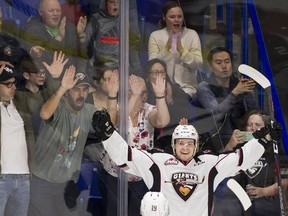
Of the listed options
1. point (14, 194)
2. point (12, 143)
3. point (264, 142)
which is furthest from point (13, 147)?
point (264, 142)

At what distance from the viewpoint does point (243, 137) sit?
20.4ft

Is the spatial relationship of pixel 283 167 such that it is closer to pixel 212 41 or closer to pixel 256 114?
pixel 256 114

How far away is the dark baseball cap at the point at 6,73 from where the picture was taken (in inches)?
234

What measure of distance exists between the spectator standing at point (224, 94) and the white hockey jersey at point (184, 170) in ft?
1.89

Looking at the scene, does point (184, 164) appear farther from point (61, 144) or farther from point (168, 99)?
point (61, 144)

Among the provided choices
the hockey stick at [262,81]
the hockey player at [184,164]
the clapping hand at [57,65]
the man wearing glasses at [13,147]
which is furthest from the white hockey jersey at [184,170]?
the clapping hand at [57,65]

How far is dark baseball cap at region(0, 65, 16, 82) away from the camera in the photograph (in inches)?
234

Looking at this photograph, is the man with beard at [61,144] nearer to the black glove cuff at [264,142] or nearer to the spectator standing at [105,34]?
the spectator standing at [105,34]

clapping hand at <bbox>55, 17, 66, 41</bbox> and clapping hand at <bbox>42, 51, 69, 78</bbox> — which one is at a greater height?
clapping hand at <bbox>55, 17, 66, 41</bbox>

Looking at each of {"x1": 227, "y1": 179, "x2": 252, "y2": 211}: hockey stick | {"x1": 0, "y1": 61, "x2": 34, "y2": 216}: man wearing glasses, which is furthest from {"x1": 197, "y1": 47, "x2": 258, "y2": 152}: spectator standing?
{"x1": 0, "y1": 61, "x2": 34, "y2": 216}: man wearing glasses

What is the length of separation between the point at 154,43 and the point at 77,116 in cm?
76

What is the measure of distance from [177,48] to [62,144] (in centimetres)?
106

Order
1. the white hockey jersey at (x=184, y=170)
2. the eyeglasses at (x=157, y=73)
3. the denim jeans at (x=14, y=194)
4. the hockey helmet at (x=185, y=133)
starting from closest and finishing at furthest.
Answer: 1. the hockey helmet at (x=185, y=133)
2. the white hockey jersey at (x=184, y=170)
3. the denim jeans at (x=14, y=194)
4. the eyeglasses at (x=157, y=73)

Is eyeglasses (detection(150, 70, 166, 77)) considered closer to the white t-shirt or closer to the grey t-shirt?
the grey t-shirt
